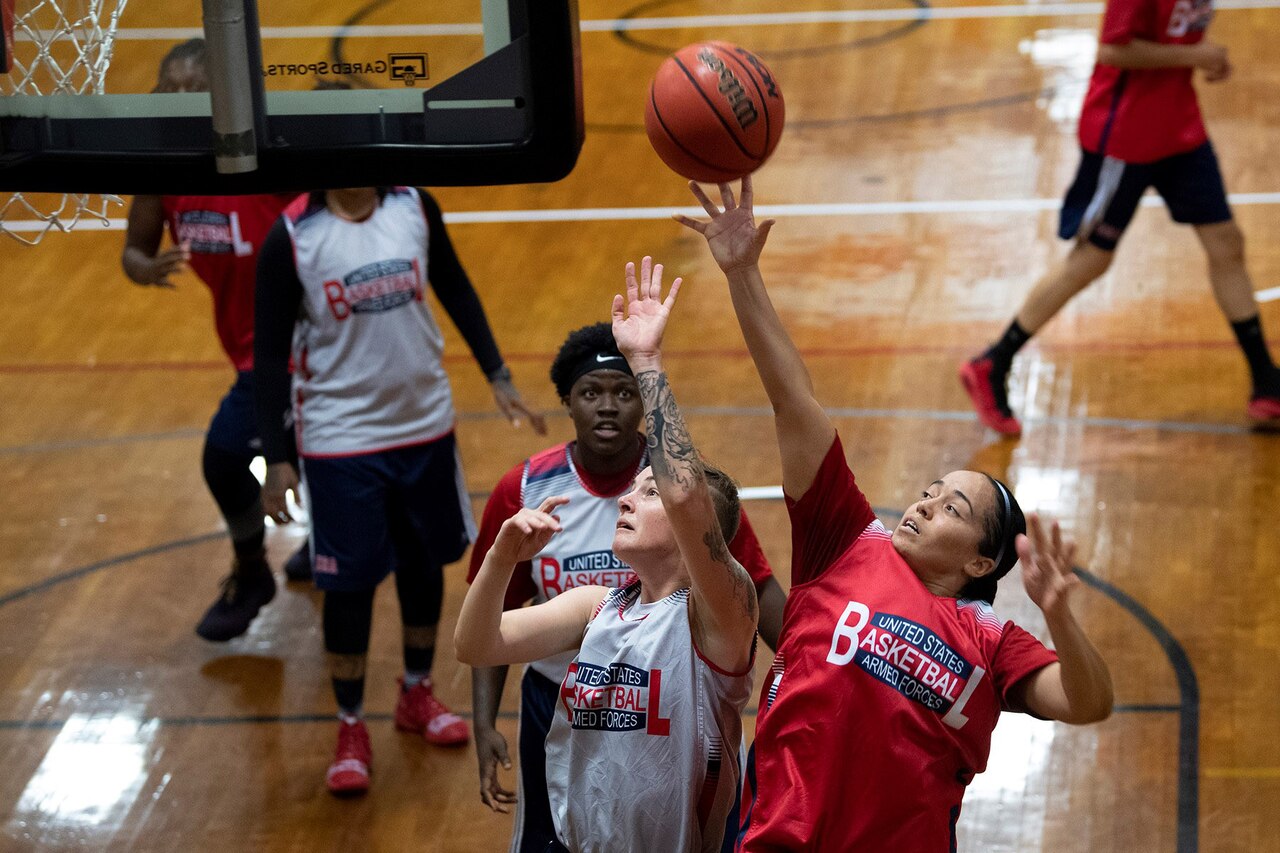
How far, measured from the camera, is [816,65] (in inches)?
454

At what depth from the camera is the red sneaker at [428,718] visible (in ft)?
17.5

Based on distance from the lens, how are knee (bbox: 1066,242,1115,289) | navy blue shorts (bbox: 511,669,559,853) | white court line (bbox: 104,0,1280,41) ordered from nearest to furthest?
navy blue shorts (bbox: 511,669,559,853) → knee (bbox: 1066,242,1115,289) → white court line (bbox: 104,0,1280,41)

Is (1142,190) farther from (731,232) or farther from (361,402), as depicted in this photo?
(731,232)

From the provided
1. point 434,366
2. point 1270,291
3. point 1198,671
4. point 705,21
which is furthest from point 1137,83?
point 705,21

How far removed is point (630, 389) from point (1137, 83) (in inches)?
143

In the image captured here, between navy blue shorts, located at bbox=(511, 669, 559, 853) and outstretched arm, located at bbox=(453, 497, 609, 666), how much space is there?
258 mm

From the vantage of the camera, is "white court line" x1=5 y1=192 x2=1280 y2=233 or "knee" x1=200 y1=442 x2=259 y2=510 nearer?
"knee" x1=200 y1=442 x2=259 y2=510

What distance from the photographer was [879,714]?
127 inches

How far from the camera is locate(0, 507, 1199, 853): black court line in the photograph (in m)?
4.87

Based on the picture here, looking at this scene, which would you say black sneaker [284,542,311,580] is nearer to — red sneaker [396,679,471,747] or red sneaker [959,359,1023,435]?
red sneaker [396,679,471,747]

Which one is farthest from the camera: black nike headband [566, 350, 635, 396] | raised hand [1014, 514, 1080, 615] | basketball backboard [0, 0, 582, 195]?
black nike headband [566, 350, 635, 396]

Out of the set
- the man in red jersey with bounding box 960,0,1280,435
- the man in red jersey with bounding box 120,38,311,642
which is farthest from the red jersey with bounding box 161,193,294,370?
the man in red jersey with bounding box 960,0,1280,435

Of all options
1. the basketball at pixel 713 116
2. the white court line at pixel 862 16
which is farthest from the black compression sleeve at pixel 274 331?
the white court line at pixel 862 16

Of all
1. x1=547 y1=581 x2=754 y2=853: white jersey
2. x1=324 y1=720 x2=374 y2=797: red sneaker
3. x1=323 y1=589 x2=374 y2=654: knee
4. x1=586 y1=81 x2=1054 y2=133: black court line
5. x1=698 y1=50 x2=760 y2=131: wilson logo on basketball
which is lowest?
x1=324 y1=720 x2=374 y2=797: red sneaker
